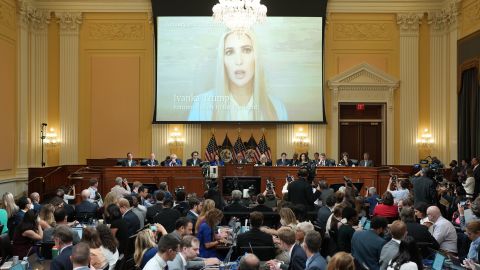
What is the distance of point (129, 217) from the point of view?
8445 millimetres

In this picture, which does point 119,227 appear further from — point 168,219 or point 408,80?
point 408,80

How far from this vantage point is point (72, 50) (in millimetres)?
21172

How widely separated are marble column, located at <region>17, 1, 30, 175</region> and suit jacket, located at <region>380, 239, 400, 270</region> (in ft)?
51.3

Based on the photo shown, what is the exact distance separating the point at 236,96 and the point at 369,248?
14.5 metres

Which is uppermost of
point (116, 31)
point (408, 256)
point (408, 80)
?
point (116, 31)

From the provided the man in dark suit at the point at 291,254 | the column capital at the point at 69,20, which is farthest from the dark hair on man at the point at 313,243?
the column capital at the point at 69,20

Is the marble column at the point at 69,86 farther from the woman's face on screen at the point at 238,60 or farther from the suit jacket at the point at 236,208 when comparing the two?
the suit jacket at the point at 236,208

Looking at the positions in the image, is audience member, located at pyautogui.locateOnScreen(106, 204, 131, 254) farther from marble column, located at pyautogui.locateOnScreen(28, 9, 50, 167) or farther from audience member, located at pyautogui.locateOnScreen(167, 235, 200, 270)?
marble column, located at pyautogui.locateOnScreen(28, 9, 50, 167)

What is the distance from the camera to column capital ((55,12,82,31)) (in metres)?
21.1

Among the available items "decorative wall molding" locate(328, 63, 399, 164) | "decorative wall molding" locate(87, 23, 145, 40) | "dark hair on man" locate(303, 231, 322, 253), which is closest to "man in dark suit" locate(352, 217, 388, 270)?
"dark hair on man" locate(303, 231, 322, 253)

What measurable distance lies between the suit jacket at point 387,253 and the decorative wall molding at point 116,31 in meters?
16.4

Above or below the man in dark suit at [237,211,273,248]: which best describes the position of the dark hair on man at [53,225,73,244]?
above

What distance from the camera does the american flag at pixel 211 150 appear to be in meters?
20.8

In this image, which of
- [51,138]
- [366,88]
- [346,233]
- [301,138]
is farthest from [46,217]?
[366,88]
